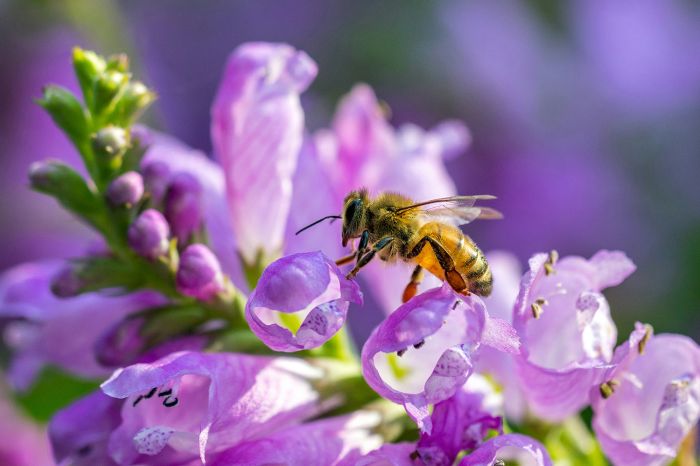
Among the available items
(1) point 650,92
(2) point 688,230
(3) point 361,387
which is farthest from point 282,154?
(1) point 650,92

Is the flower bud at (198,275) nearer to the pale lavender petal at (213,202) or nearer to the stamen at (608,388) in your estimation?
the pale lavender petal at (213,202)

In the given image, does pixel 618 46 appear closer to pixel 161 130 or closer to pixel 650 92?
pixel 650 92

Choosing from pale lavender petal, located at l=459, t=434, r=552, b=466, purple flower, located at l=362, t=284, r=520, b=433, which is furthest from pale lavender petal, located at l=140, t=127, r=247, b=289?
pale lavender petal, located at l=459, t=434, r=552, b=466

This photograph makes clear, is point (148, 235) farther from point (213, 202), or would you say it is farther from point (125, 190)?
point (213, 202)

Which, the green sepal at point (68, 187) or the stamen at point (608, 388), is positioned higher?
the green sepal at point (68, 187)

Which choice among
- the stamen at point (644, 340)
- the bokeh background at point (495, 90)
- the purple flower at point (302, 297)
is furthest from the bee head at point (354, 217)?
the bokeh background at point (495, 90)

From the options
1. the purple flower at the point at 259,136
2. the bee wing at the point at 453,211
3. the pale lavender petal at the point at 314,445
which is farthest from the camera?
the purple flower at the point at 259,136

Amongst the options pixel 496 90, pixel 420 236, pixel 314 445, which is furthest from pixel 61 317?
pixel 496 90

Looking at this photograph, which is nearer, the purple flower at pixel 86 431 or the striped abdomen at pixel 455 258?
the striped abdomen at pixel 455 258
